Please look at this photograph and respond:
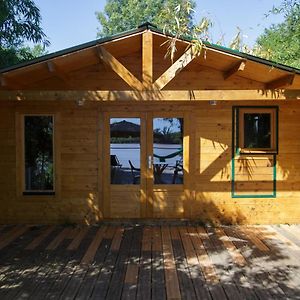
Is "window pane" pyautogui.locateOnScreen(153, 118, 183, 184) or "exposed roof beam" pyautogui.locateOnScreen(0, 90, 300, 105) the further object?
"window pane" pyautogui.locateOnScreen(153, 118, 183, 184)

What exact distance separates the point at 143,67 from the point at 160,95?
1.53ft

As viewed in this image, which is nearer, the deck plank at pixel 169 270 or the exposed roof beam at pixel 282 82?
the deck plank at pixel 169 270

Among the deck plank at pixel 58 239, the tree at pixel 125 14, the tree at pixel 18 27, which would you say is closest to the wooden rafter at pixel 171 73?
the deck plank at pixel 58 239

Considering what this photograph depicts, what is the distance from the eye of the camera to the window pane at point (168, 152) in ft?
22.3

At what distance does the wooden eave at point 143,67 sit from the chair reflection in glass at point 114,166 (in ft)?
4.03

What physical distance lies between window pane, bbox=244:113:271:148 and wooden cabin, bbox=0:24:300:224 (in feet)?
0.06

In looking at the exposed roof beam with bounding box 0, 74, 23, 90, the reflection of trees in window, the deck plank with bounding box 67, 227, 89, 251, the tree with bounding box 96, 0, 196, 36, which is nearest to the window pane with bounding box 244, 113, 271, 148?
the reflection of trees in window

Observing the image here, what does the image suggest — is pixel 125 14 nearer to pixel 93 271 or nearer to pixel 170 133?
pixel 170 133

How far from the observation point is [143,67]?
17.1 feet

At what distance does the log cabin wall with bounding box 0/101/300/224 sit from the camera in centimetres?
673

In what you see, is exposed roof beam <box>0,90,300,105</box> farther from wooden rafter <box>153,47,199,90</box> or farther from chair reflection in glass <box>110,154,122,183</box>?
chair reflection in glass <box>110,154,122,183</box>

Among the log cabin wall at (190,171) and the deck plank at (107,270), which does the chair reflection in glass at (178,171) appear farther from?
the deck plank at (107,270)

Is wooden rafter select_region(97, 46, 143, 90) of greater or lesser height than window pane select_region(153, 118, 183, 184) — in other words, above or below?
above

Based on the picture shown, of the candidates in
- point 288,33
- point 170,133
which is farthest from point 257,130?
point 288,33
